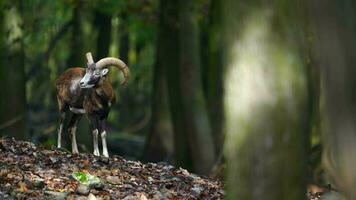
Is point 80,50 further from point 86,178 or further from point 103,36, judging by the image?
point 86,178

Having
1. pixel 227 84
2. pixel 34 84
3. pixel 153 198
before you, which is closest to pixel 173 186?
pixel 153 198

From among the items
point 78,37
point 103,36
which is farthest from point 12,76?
point 103,36

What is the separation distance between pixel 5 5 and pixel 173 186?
8846 millimetres

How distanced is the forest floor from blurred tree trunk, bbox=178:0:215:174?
7.02 meters

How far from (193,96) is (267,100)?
45.3 feet

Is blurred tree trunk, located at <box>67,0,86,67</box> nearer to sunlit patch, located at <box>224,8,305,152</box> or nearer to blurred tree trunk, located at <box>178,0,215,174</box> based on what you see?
blurred tree trunk, located at <box>178,0,215,174</box>

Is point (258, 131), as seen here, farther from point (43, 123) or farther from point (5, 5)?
point (43, 123)

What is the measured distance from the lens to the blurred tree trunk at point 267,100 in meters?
7.56

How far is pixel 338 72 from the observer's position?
255 inches

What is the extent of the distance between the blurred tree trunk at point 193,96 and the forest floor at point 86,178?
23.0 ft

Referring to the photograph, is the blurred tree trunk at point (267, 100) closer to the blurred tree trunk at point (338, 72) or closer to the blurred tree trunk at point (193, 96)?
the blurred tree trunk at point (338, 72)

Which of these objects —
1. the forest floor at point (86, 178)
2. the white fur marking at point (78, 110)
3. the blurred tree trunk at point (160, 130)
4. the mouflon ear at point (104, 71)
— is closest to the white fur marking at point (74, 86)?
the white fur marking at point (78, 110)

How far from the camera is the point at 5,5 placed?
20.0m

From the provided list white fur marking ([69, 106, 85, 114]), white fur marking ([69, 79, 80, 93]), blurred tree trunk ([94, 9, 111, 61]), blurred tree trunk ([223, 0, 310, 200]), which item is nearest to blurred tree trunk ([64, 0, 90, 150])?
blurred tree trunk ([94, 9, 111, 61])
